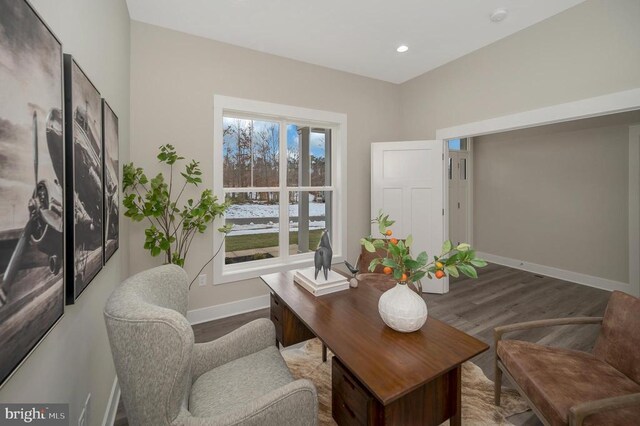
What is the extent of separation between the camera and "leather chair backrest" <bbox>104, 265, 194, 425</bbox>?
85 cm

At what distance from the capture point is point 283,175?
11.5 ft


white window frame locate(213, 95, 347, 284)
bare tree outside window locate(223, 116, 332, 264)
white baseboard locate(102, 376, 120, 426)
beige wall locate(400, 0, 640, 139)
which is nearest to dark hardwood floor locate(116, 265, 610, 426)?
white baseboard locate(102, 376, 120, 426)

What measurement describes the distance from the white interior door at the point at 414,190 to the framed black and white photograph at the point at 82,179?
10.3 ft

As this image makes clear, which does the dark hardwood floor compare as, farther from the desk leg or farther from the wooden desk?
the wooden desk

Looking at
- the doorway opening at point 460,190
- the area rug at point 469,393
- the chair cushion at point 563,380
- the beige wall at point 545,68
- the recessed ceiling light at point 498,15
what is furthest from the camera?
the doorway opening at point 460,190

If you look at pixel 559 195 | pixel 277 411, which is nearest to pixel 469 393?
pixel 277 411

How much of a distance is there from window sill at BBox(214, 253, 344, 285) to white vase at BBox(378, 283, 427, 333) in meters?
2.12

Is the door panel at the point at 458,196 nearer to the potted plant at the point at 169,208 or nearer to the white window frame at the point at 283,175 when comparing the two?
the white window frame at the point at 283,175

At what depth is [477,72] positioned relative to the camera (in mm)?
3273

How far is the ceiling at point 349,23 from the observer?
2.43m

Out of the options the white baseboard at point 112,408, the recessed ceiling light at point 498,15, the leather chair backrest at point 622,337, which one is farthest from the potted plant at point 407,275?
the recessed ceiling light at point 498,15

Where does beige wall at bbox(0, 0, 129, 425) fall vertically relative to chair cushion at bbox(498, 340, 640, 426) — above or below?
above

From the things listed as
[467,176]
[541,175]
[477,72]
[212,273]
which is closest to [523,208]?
[541,175]

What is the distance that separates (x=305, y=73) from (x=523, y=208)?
455 centimetres
